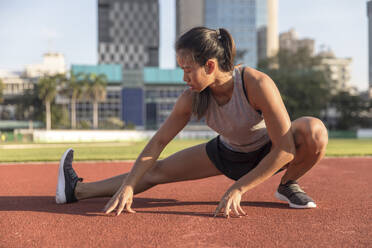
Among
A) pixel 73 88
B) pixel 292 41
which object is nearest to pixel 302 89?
pixel 73 88

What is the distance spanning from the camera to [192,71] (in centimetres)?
267

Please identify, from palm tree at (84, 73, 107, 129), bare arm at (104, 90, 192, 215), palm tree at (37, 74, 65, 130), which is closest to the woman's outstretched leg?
bare arm at (104, 90, 192, 215)

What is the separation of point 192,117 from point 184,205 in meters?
0.83

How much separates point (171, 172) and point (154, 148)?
420 mm

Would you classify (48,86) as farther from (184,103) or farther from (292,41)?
(292,41)

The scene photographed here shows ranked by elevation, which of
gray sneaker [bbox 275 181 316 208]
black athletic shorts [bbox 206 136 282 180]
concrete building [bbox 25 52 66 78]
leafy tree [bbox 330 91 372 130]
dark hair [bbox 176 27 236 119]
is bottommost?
leafy tree [bbox 330 91 372 130]

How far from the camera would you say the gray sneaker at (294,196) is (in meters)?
3.25

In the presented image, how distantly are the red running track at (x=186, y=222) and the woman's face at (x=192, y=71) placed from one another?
0.98 m

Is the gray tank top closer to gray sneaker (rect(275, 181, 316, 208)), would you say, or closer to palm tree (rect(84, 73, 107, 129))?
gray sneaker (rect(275, 181, 316, 208))

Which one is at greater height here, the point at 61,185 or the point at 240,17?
the point at 240,17

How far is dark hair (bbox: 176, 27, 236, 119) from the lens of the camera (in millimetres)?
2629

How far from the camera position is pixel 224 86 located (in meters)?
2.90

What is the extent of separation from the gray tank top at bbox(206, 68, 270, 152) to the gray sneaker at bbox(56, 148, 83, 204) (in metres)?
1.33

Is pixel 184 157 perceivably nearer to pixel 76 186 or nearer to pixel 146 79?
pixel 76 186
